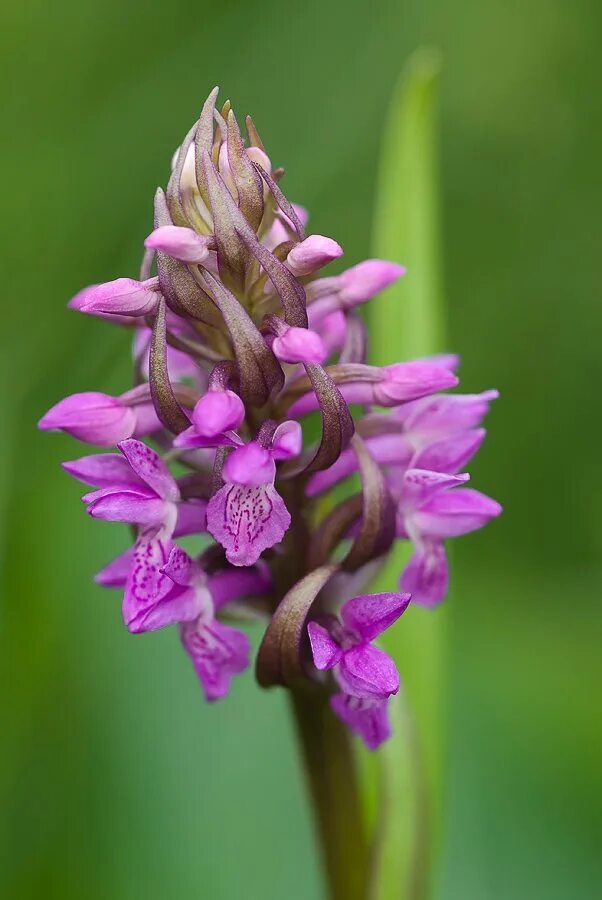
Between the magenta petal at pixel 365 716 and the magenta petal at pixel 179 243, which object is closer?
the magenta petal at pixel 179 243

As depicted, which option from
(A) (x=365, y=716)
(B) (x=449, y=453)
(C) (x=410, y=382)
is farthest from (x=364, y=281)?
(A) (x=365, y=716)

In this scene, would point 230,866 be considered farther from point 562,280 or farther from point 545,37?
point 545,37

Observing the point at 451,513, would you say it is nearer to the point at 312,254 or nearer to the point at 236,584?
the point at 236,584

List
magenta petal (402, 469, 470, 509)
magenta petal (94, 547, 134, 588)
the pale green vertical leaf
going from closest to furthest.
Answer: magenta petal (402, 469, 470, 509) < magenta petal (94, 547, 134, 588) < the pale green vertical leaf

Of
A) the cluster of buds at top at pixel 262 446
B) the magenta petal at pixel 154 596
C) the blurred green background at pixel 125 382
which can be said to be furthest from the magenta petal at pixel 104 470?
the blurred green background at pixel 125 382

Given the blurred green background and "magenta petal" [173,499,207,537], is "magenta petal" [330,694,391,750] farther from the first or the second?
the blurred green background

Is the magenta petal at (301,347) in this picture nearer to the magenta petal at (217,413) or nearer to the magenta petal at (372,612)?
the magenta petal at (217,413)

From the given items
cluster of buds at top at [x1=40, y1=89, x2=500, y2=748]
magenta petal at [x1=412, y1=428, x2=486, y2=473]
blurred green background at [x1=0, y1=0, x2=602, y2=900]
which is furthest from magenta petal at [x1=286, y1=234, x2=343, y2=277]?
blurred green background at [x1=0, y1=0, x2=602, y2=900]
